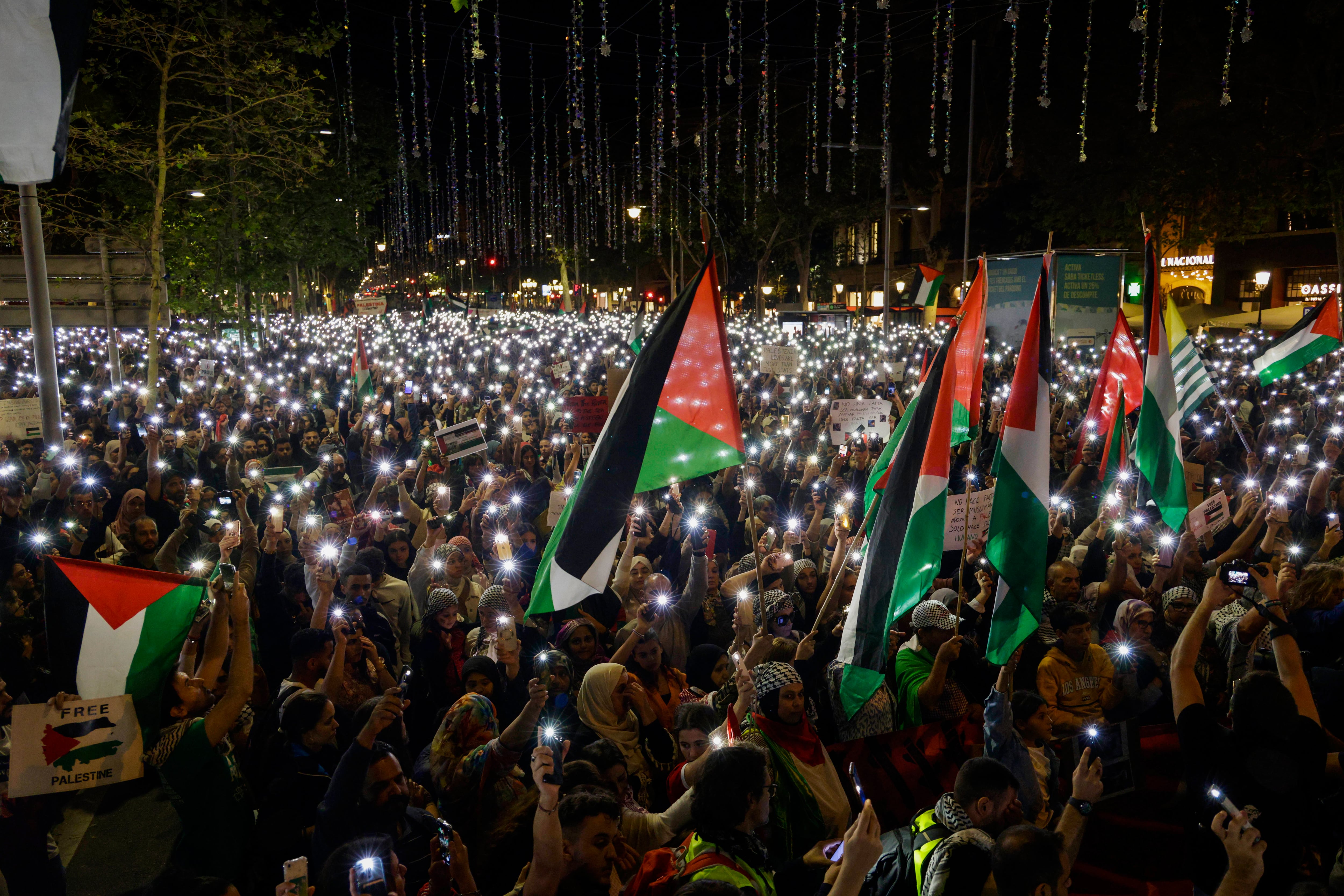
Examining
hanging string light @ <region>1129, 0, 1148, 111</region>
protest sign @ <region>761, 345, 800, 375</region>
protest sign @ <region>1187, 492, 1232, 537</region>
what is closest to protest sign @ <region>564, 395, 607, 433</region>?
protest sign @ <region>1187, 492, 1232, 537</region>

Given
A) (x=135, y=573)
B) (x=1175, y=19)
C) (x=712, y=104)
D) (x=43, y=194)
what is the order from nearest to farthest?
1. (x=135, y=573)
2. (x=43, y=194)
3. (x=1175, y=19)
4. (x=712, y=104)

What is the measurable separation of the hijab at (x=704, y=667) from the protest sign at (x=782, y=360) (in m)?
11.7

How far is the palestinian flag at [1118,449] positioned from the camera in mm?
8453

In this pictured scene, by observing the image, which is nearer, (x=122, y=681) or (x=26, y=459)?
(x=122, y=681)

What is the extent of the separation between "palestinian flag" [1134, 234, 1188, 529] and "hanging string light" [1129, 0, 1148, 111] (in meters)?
7.85

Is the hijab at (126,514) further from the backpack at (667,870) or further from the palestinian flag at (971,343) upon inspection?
the palestinian flag at (971,343)

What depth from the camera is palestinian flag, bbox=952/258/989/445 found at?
684 centimetres

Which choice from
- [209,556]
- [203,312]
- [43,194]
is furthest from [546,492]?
[203,312]

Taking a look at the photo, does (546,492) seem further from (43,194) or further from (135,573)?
(43,194)

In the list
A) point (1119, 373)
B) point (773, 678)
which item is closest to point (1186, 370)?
point (1119, 373)

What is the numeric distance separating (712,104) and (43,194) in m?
65.7

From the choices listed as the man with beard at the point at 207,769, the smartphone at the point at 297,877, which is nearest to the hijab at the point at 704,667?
the man with beard at the point at 207,769

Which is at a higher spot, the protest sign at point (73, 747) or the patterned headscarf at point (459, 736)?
the protest sign at point (73, 747)

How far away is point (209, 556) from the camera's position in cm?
757
